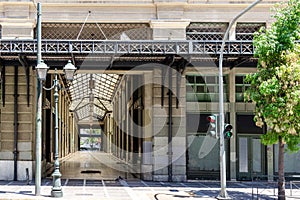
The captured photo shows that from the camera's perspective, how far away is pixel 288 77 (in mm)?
15641

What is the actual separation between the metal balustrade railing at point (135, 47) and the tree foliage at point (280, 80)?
3.41 m

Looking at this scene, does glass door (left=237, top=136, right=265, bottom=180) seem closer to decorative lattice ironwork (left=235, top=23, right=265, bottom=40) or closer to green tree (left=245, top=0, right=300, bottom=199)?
decorative lattice ironwork (left=235, top=23, right=265, bottom=40)

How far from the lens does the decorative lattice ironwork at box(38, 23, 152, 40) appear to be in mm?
23250

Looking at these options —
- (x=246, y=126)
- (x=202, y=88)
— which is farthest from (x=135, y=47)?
(x=246, y=126)

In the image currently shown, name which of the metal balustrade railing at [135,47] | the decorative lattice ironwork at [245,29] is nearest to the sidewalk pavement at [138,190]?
the metal balustrade railing at [135,47]

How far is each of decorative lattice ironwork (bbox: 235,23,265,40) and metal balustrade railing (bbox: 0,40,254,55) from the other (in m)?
3.00

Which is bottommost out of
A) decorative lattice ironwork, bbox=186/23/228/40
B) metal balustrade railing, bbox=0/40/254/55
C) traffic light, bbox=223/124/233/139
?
traffic light, bbox=223/124/233/139

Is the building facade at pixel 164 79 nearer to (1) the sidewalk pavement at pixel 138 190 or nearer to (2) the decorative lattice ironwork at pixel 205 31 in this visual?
(2) the decorative lattice ironwork at pixel 205 31

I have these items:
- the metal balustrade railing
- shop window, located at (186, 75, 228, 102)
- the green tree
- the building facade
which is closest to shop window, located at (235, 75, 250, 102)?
the building facade

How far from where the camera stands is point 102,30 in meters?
23.5

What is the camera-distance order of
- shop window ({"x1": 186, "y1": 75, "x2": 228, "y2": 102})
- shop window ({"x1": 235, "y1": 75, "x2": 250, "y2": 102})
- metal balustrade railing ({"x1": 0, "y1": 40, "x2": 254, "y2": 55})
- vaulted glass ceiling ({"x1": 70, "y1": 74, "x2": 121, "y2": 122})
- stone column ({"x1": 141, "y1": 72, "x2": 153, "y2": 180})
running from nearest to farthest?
metal balustrade railing ({"x1": 0, "y1": 40, "x2": 254, "y2": 55}) → stone column ({"x1": 141, "y1": 72, "x2": 153, "y2": 180}) → shop window ({"x1": 186, "y1": 75, "x2": 228, "y2": 102}) → shop window ({"x1": 235, "y1": 75, "x2": 250, "y2": 102}) → vaulted glass ceiling ({"x1": 70, "y1": 74, "x2": 121, "y2": 122})

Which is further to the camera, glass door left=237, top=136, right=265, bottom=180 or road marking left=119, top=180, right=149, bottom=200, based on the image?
glass door left=237, top=136, right=265, bottom=180

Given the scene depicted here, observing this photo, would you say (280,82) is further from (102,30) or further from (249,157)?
(102,30)

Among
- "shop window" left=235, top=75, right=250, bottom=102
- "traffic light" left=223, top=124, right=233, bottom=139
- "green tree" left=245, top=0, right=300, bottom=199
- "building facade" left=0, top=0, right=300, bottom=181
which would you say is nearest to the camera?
"green tree" left=245, top=0, right=300, bottom=199
